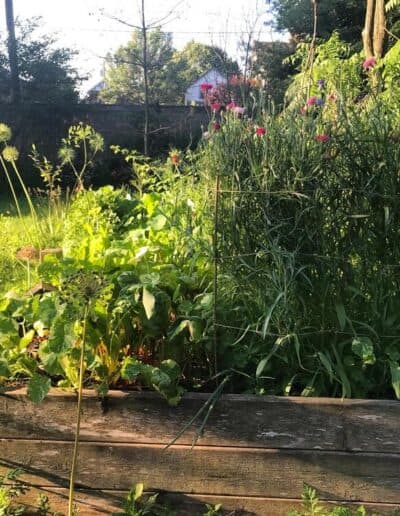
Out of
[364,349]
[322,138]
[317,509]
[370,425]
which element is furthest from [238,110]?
[317,509]

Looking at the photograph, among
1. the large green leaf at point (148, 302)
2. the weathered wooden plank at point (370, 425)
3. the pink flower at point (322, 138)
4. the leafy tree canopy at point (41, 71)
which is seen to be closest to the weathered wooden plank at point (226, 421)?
the weathered wooden plank at point (370, 425)

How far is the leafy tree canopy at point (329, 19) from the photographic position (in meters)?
16.8

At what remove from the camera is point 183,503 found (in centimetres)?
194

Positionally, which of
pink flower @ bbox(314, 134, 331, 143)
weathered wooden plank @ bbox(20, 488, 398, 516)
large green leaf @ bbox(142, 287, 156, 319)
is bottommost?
weathered wooden plank @ bbox(20, 488, 398, 516)

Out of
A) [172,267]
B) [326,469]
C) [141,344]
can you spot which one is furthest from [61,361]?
[326,469]

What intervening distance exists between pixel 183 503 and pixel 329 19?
1786 centimetres

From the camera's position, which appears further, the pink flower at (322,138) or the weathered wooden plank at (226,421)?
the pink flower at (322,138)

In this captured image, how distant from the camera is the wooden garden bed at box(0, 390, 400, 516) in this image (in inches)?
73.6

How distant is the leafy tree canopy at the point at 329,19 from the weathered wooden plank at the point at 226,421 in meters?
15.6

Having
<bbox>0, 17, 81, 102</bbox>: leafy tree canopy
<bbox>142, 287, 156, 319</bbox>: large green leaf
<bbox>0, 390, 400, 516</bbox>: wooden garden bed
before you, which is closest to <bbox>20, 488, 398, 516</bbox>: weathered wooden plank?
<bbox>0, 390, 400, 516</bbox>: wooden garden bed

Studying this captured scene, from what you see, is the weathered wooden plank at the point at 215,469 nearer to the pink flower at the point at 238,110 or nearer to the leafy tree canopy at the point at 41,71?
the pink flower at the point at 238,110

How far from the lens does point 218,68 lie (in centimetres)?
679

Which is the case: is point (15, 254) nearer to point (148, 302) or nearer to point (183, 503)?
point (148, 302)

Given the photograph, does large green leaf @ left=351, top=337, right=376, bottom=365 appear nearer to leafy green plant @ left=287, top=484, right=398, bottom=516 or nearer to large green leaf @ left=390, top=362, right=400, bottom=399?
large green leaf @ left=390, top=362, right=400, bottom=399
